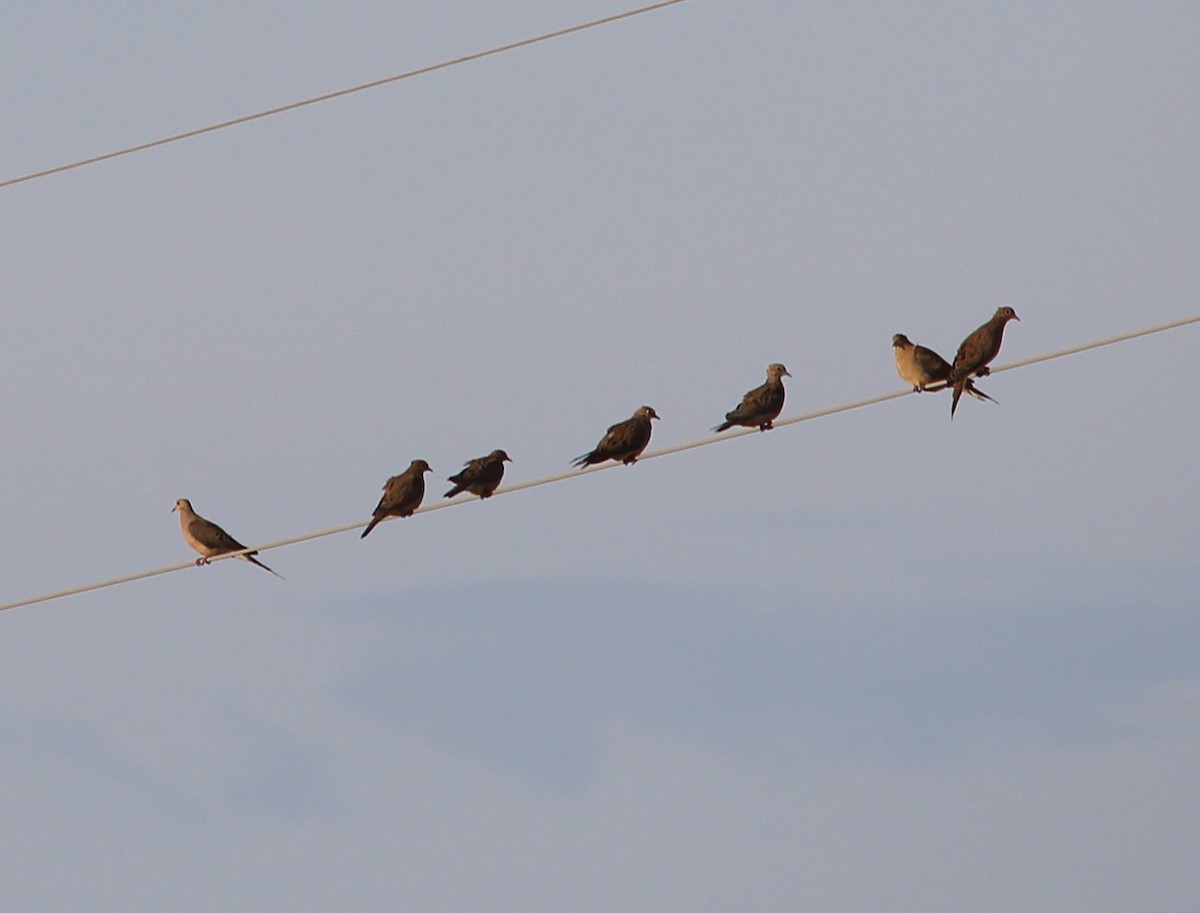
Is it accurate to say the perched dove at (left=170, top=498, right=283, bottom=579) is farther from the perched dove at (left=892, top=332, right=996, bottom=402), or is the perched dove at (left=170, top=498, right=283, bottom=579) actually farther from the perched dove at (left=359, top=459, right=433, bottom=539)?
the perched dove at (left=892, top=332, right=996, bottom=402)

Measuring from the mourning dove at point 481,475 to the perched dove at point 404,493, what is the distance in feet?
0.71

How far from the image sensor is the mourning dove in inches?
709

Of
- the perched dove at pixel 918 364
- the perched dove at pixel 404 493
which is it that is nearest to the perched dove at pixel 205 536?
the perched dove at pixel 404 493

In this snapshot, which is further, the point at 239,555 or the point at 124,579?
the point at 239,555

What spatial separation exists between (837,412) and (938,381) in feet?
12.2

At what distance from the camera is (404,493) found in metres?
18.0

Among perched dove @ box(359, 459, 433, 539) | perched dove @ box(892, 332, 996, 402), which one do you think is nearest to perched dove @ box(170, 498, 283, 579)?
perched dove @ box(359, 459, 433, 539)

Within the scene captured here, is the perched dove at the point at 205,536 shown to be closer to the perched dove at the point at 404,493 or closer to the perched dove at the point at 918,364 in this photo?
the perched dove at the point at 404,493

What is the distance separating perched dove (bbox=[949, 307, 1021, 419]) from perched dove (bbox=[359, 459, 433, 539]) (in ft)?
12.1

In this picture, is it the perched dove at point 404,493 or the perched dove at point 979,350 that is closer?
the perched dove at point 979,350

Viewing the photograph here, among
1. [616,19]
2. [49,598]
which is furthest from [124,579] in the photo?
[616,19]

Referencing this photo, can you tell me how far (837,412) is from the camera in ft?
42.1

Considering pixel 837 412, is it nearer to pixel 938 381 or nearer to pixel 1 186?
pixel 938 381

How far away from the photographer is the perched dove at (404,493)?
700 inches
